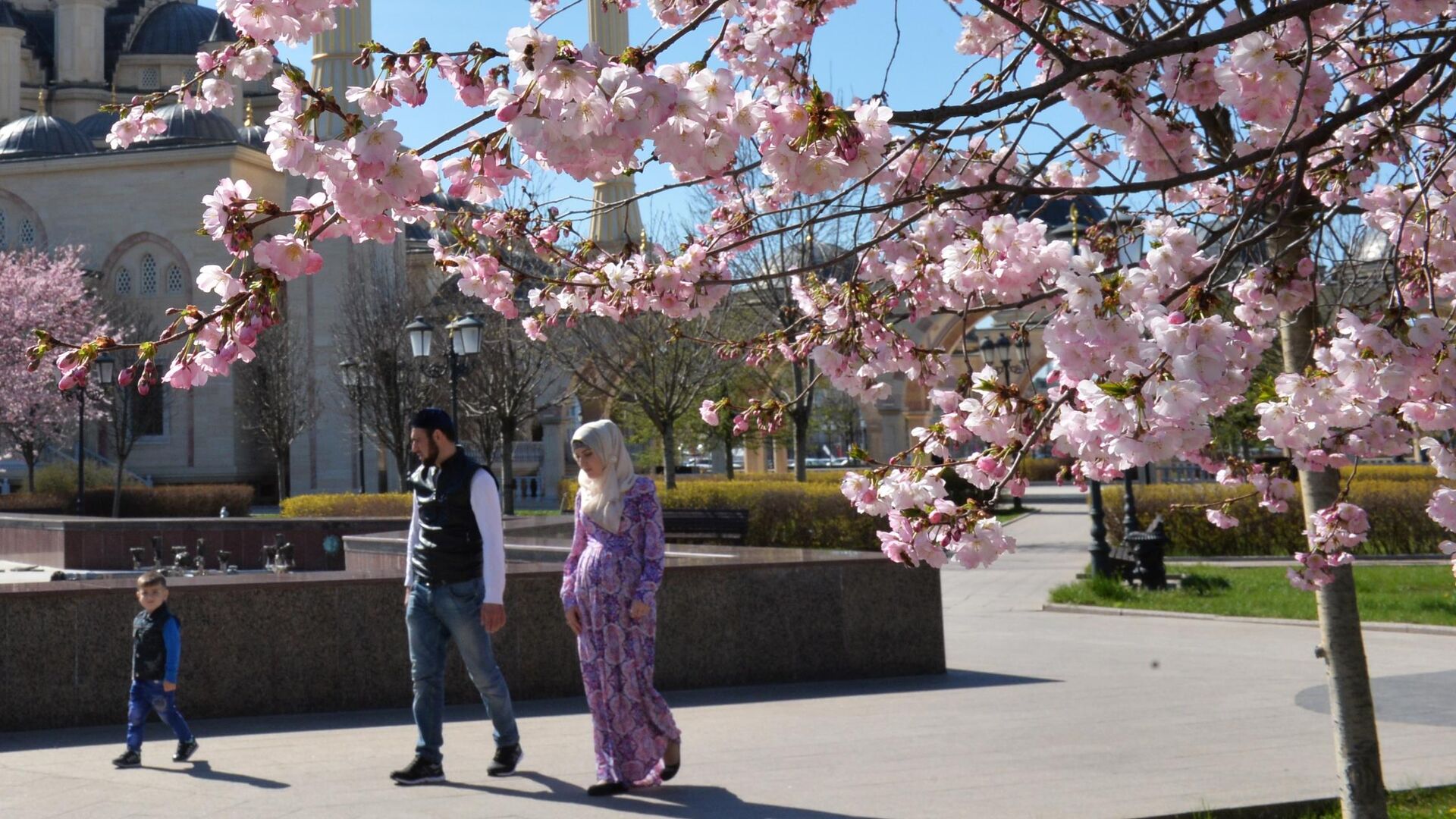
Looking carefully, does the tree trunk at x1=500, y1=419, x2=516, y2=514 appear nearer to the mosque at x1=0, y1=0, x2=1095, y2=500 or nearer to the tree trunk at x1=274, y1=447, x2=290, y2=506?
the tree trunk at x1=274, y1=447, x2=290, y2=506

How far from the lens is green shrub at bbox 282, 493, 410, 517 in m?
29.4

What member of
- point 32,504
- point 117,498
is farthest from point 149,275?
point 32,504

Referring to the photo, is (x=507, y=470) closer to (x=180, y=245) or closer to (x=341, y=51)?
(x=341, y=51)

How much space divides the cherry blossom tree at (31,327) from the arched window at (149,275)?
567cm

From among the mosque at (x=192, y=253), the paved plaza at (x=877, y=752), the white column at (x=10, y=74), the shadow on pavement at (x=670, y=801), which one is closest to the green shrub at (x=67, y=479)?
the mosque at (x=192, y=253)

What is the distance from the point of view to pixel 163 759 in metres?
7.48

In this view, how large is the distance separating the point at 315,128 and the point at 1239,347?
2.14 m

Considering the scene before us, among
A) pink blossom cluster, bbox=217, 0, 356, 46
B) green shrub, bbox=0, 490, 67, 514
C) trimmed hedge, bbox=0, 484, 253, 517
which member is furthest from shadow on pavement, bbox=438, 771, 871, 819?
trimmed hedge, bbox=0, 484, 253, 517

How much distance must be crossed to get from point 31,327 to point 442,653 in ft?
130

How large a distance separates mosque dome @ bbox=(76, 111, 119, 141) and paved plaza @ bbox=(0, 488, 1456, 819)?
59425mm

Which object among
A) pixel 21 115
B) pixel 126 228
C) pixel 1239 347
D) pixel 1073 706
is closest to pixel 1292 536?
pixel 1073 706

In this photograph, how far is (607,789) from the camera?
21.2ft

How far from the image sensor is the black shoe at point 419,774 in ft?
21.9

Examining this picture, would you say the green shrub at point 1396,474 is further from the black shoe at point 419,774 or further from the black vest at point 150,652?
the black vest at point 150,652
